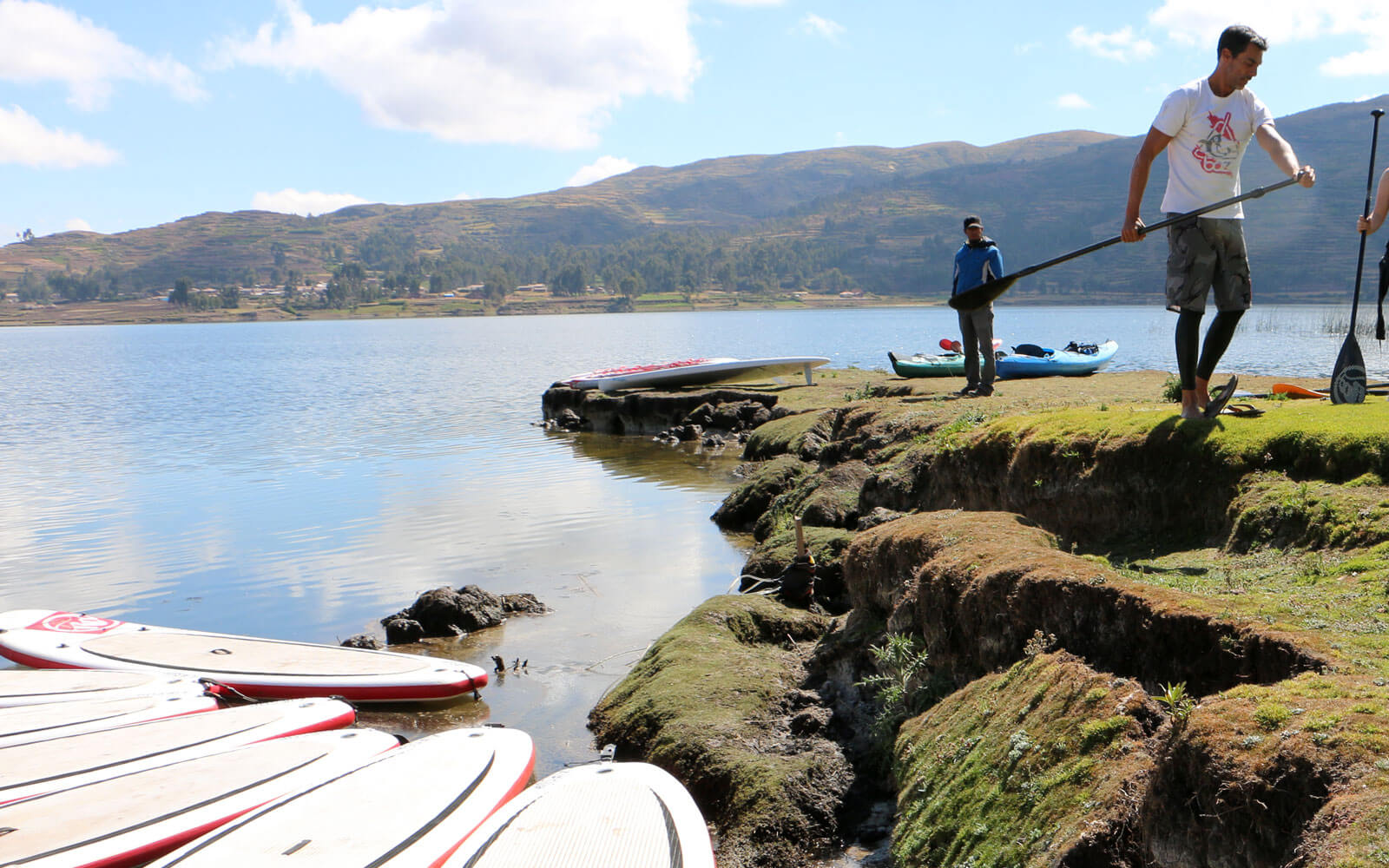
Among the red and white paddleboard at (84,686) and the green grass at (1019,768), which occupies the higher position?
the green grass at (1019,768)

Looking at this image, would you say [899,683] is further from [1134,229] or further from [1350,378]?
[1350,378]

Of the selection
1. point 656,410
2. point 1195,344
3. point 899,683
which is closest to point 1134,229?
point 1195,344

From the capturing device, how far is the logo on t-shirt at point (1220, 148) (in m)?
7.03

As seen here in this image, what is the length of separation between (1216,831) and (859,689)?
387cm

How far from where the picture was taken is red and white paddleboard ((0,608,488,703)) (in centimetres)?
977

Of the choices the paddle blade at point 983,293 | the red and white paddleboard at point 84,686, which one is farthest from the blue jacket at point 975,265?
the red and white paddleboard at point 84,686

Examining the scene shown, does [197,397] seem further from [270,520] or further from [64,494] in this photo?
[270,520]

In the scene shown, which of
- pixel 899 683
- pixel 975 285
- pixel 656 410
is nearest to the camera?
pixel 899 683

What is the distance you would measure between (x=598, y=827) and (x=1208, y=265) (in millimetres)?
5420

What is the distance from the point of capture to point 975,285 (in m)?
15.4

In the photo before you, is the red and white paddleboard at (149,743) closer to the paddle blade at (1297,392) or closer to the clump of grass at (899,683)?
the clump of grass at (899,683)

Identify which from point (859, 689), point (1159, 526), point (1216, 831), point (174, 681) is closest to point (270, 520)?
point (174, 681)

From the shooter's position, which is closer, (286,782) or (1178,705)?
(1178,705)

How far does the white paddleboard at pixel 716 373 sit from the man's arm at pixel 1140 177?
23.8m
